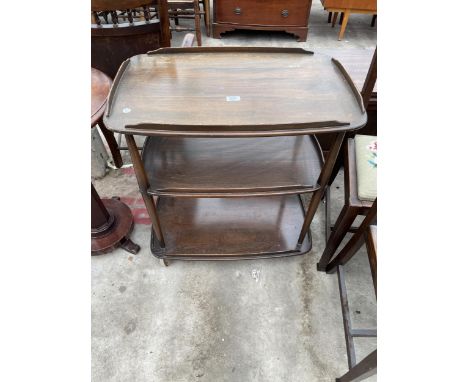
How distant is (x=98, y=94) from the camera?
1131mm

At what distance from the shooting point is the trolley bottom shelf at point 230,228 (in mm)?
1554

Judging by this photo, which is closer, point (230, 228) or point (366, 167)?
point (366, 167)

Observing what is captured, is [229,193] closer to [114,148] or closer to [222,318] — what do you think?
[222,318]

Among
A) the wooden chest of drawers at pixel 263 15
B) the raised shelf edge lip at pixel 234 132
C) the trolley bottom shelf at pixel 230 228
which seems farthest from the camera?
the wooden chest of drawers at pixel 263 15

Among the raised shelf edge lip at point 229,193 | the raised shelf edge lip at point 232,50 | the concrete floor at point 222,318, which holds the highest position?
the raised shelf edge lip at point 232,50

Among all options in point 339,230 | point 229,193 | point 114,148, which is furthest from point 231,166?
point 114,148

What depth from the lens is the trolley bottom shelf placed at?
5.10 ft

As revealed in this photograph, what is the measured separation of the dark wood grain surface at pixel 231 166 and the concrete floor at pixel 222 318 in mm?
697

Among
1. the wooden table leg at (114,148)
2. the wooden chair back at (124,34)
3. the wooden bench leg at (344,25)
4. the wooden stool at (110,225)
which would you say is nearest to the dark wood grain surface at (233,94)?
the wooden chair back at (124,34)

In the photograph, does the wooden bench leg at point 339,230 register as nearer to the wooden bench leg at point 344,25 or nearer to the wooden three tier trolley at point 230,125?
the wooden three tier trolley at point 230,125

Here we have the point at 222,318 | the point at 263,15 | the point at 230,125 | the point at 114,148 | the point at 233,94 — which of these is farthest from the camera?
the point at 263,15

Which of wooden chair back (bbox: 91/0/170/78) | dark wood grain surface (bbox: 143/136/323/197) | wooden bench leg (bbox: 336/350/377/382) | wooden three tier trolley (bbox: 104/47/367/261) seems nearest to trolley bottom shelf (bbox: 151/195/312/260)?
wooden three tier trolley (bbox: 104/47/367/261)

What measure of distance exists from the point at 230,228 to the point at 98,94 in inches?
36.4

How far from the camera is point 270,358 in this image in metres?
1.38
